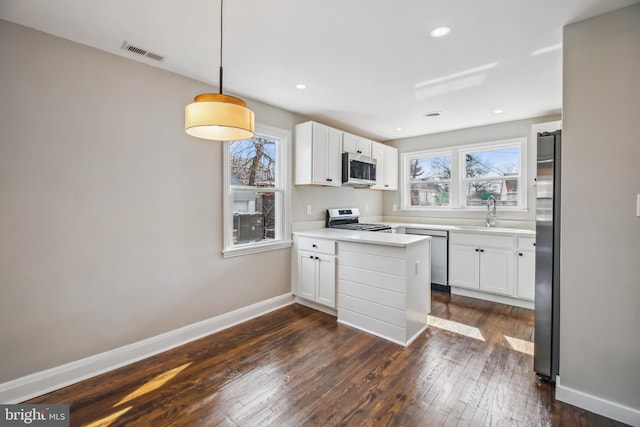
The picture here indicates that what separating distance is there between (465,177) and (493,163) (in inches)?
16.6

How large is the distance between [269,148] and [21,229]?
7.60 feet

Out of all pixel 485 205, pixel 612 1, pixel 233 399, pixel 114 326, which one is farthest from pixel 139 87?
pixel 485 205

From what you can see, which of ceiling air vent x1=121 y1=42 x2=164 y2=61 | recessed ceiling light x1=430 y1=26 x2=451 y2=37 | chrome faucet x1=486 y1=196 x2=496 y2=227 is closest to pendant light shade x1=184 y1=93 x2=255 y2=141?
ceiling air vent x1=121 y1=42 x2=164 y2=61

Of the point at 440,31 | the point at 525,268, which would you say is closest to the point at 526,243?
the point at 525,268

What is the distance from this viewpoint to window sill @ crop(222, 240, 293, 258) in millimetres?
3057

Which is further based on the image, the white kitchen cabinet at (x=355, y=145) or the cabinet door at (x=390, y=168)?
the cabinet door at (x=390, y=168)

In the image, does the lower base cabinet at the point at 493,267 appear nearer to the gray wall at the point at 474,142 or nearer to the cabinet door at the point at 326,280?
the gray wall at the point at 474,142

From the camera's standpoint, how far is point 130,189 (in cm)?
237

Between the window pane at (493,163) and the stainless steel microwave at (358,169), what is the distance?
4.95 feet

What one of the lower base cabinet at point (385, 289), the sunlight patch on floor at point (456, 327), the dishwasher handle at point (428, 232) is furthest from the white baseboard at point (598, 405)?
the dishwasher handle at point (428, 232)

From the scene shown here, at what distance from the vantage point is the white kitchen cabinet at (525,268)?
346 centimetres

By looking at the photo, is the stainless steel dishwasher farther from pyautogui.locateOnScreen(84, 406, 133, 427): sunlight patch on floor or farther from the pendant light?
pyautogui.locateOnScreen(84, 406, 133, 427): sunlight patch on floor

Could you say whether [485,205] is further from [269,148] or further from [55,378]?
[55,378]

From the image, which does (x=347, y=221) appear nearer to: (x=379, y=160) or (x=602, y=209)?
(x=379, y=160)
